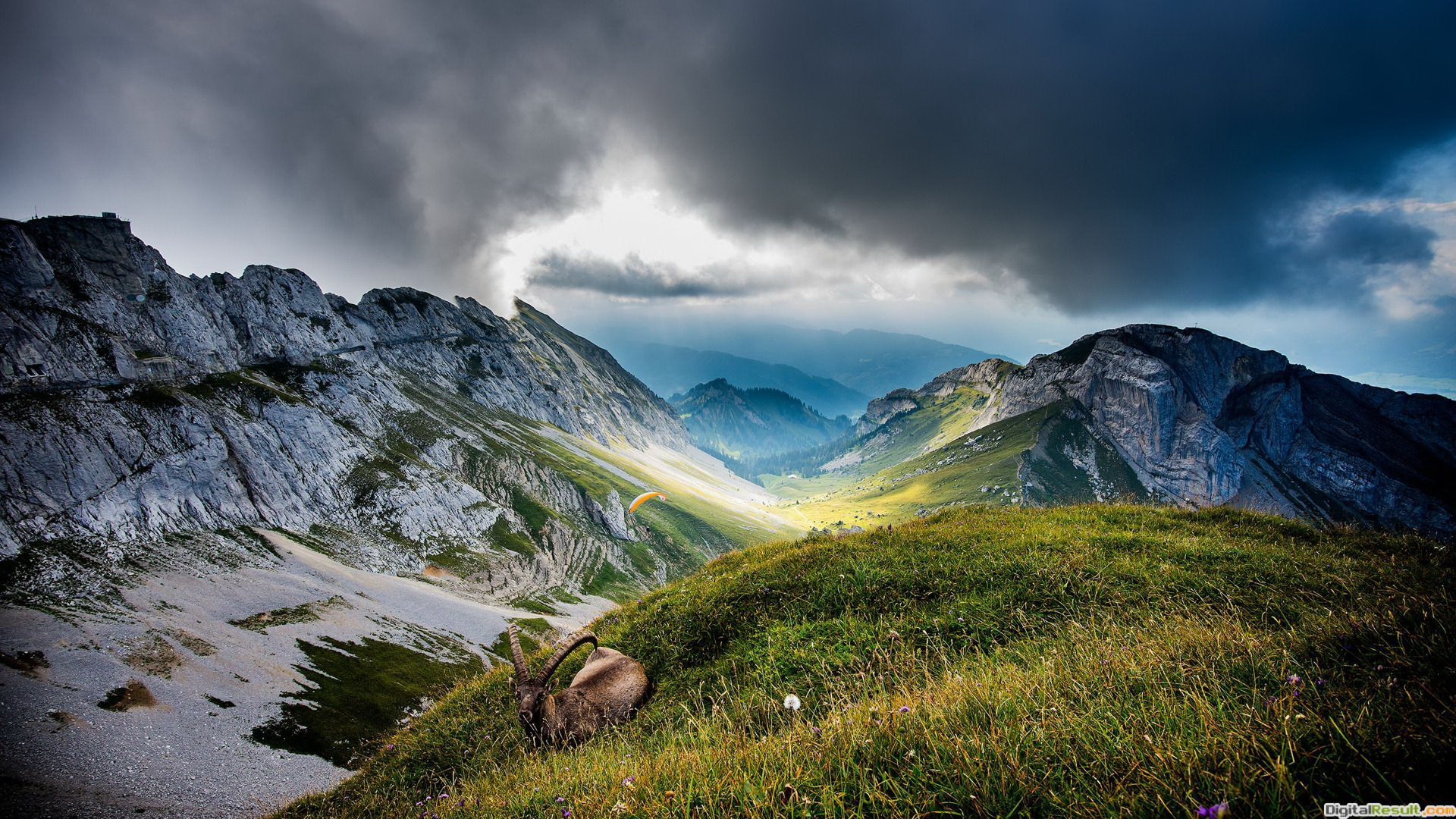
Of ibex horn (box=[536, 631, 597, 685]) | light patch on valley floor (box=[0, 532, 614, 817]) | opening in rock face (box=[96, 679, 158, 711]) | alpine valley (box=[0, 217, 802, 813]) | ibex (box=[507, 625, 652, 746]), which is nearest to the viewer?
ibex (box=[507, 625, 652, 746])

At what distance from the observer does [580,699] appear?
834 cm

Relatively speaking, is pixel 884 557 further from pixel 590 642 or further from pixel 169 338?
pixel 169 338

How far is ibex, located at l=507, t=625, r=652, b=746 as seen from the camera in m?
8.03

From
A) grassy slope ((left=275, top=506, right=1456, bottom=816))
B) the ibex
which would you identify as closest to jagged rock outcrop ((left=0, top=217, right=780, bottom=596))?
the ibex

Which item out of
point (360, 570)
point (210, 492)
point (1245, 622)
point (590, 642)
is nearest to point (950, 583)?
point (1245, 622)

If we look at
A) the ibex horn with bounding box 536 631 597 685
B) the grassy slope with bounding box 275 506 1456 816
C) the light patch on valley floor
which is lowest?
the light patch on valley floor

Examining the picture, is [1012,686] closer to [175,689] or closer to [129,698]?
[129,698]

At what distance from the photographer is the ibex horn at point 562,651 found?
8562 mm

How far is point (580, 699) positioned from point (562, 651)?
141 cm

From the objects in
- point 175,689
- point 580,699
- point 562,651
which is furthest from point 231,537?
point 580,699

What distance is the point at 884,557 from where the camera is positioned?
36.1ft

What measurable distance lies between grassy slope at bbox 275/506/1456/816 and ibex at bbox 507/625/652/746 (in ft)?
1.26

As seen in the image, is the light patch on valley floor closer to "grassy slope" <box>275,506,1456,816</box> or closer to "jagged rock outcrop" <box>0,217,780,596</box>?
"jagged rock outcrop" <box>0,217,780,596</box>

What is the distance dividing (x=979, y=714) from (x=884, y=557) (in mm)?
6994
